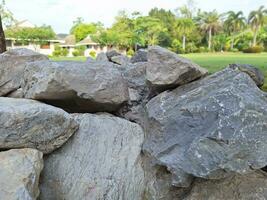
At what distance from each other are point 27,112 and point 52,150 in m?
0.40

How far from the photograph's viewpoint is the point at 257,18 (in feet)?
178

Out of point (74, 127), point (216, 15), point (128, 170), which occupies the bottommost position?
point (128, 170)

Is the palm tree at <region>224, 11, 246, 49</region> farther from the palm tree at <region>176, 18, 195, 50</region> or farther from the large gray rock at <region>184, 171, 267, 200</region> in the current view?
the large gray rock at <region>184, 171, 267, 200</region>

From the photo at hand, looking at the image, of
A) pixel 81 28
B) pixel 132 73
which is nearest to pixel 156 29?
pixel 81 28

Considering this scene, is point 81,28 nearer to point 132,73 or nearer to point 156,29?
point 156,29

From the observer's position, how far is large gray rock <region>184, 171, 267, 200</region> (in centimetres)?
246

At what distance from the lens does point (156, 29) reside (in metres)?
47.7

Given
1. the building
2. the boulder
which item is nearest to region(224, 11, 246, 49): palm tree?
the building

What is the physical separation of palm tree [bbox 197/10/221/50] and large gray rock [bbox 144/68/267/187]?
2185 inches

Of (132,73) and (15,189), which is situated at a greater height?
(132,73)

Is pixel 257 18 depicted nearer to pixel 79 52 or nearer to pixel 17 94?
pixel 79 52

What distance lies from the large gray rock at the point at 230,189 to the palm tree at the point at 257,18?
52488mm

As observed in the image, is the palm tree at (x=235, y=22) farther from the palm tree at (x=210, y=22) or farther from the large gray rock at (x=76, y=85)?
the large gray rock at (x=76, y=85)

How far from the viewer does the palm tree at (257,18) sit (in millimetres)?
52406
